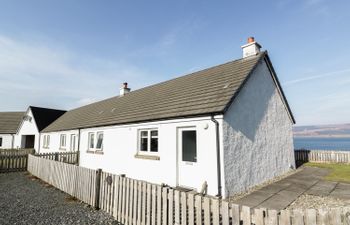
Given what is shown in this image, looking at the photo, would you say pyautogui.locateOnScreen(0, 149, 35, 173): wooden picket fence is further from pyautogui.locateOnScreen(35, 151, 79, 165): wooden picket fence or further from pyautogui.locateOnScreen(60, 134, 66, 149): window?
pyautogui.locateOnScreen(60, 134, 66, 149): window

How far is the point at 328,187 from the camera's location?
915cm

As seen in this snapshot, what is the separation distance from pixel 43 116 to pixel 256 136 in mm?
35918

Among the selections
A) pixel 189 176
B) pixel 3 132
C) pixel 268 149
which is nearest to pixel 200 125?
pixel 189 176

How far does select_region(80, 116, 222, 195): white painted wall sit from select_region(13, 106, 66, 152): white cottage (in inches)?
864

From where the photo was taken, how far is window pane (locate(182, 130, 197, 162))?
10.7 m

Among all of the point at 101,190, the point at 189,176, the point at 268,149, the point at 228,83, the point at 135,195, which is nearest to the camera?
the point at 135,195

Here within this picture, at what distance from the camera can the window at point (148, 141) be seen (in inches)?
453

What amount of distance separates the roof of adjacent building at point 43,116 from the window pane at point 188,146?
2961 cm

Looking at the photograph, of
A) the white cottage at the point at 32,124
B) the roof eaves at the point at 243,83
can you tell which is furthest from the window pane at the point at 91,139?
the white cottage at the point at 32,124

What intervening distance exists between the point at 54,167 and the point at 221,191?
862 centimetres

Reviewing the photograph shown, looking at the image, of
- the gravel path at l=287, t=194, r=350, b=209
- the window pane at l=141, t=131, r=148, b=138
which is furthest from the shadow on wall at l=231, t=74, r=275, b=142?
the window pane at l=141, t=131, r=148, b=138

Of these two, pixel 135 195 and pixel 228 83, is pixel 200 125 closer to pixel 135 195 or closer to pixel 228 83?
pixel 228 83

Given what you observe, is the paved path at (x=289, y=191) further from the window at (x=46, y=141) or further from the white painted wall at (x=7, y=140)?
the white painted wall at (x=7, y=140)

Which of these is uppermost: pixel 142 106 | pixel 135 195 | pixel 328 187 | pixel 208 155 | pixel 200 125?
pixel 142 106
